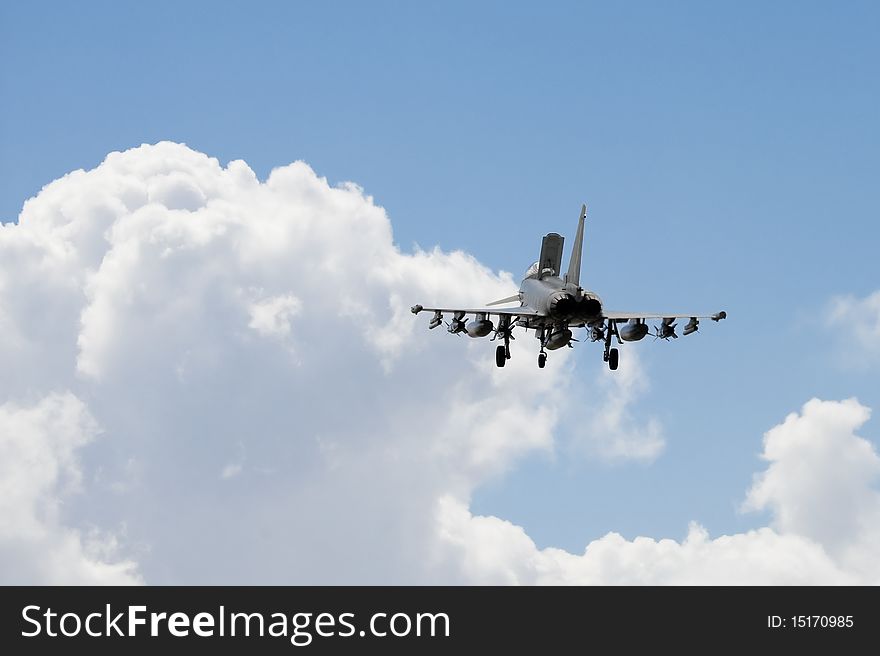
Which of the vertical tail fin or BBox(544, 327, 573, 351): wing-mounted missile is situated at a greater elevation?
the vertical tail fin

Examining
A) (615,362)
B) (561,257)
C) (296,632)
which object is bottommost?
(296,632)

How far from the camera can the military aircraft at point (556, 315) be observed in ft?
354

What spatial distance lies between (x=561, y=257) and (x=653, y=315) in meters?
9.78

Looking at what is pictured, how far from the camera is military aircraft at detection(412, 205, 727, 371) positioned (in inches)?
4245

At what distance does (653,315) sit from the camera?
11200 cm

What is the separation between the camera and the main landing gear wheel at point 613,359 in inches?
4483

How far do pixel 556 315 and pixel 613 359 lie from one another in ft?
29.6

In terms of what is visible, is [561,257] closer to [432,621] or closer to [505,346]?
[505,346]

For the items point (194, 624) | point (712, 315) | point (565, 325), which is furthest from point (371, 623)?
point (712, 315)

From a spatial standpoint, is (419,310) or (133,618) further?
(419,310)

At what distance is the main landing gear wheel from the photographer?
113875 mm

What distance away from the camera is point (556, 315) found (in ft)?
353

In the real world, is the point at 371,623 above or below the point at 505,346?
below

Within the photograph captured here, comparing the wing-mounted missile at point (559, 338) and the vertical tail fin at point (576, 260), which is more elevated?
the vertical tail fin at point (576, 260)
